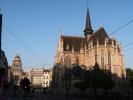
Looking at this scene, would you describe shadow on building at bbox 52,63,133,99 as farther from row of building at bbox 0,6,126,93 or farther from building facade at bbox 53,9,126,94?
building facade at bbox 53,9,126,94

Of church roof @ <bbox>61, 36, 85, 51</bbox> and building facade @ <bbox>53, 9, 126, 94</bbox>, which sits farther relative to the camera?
church roof @ <bbox>61, 36, 85, 51</bbox>

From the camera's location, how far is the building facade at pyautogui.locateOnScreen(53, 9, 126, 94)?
90.2m

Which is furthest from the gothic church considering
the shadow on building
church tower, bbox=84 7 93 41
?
the shadow on building

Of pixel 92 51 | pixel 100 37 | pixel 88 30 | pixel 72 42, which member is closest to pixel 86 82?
pixel 92 51

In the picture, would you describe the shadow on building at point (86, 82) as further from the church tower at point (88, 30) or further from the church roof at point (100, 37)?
the church tower at point (88, 30)

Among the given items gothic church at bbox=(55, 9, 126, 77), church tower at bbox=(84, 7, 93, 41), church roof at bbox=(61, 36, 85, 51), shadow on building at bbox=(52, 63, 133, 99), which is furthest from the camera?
church tower at bbox=(84, 7, 93, 41)

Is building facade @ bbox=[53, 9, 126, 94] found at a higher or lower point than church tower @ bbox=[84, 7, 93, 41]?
lower

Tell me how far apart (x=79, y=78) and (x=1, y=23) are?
70884 mm

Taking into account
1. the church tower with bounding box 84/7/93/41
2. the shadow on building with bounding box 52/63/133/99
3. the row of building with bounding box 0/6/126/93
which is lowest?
the shadow on building with bounding box 52/63/133/99

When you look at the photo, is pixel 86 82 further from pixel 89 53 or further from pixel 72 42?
pixel 72 42

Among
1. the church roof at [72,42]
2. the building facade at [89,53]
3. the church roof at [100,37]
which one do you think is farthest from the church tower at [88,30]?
the church roof at [100,37]

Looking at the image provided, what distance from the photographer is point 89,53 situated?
3799 inches

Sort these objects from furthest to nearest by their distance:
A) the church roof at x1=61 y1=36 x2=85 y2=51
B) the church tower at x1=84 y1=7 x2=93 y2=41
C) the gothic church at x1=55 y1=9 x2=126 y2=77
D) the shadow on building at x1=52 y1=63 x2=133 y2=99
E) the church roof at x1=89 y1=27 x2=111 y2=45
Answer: the church tower at x1=84 y1=7 x2=93 y2=41, the church roof at x1=61 y1=36 x2=85 y2=51, the church roof at x1=89 y1=27 x2=111 y2=45, the gothic church at x1=55 y1=9 x2=126 y2=77, the shadow on building at x1=52 y1=63 x2=133 y2=99

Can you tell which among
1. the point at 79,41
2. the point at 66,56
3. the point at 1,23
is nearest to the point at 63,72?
the point at 66,56
